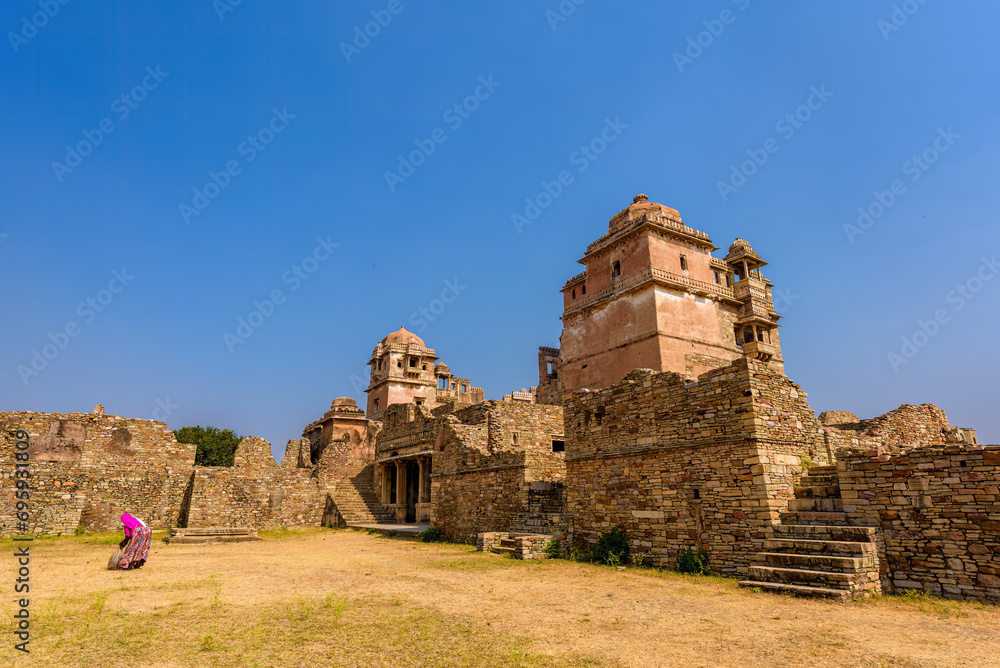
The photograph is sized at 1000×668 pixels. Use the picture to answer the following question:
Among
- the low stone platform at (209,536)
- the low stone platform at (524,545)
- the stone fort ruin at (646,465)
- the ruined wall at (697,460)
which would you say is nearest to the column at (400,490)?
the stone fort ruin at (646,465)

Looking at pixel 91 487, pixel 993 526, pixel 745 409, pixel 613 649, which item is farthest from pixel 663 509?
pixel 91 487

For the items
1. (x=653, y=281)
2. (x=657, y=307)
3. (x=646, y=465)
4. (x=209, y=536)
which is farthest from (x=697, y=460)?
(x=653, y=281)

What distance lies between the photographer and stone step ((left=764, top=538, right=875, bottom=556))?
7652 mm

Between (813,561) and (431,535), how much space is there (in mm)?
13566

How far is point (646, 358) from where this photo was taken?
2600 cm

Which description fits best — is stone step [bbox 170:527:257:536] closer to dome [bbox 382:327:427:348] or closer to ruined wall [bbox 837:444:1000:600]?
ruined wall [bbox 837:444:1000:600]

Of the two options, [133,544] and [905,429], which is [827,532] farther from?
[133,544]


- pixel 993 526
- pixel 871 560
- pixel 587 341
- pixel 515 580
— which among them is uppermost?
pixel 587 341

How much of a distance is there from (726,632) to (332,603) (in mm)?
5279

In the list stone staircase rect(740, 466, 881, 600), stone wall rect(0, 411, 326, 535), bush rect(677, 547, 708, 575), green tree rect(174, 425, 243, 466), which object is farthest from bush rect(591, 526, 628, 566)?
green tree rect(174, 425, 243, 466)

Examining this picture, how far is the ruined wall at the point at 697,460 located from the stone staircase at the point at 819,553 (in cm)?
36

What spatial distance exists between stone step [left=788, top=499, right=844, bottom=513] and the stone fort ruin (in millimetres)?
40

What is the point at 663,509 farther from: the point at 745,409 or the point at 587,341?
the point at 587,341

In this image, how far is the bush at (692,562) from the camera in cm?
984
